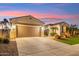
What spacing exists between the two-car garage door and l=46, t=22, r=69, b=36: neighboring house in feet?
0.42

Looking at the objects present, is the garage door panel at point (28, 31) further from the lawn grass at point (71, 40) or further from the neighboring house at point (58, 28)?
the lawn grass at point (71, 40)

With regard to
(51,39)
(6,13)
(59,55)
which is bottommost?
(59,55)

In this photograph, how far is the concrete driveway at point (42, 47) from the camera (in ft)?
7.19

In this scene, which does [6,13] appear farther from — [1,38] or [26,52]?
[26,52]

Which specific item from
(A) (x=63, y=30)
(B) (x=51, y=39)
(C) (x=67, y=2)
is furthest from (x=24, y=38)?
(C) (x=67, y=2)

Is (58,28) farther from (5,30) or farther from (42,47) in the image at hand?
(5,30)

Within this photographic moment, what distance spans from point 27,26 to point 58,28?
1.17ft

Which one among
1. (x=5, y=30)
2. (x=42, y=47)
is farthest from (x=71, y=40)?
(x=5, y=30)

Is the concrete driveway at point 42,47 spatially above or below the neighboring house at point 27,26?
below

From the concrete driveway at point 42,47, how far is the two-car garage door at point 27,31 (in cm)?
5

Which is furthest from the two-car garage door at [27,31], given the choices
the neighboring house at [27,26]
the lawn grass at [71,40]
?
the lawn grass at [71,40]

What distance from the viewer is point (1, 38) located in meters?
2.19

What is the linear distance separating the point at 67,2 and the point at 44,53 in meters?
0.62

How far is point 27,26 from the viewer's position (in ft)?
7.49
